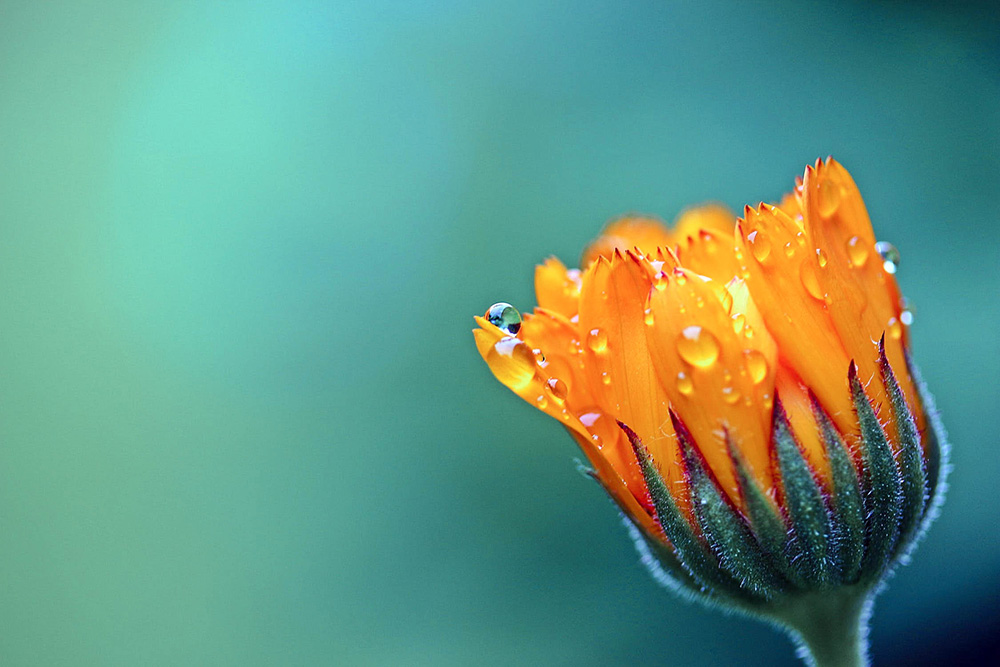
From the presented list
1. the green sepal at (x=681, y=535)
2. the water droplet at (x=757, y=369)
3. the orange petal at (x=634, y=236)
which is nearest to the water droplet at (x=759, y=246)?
the water droplet at (x=757, y=369)

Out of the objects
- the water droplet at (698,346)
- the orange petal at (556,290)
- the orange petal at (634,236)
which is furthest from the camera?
the orange petal at (634,236)

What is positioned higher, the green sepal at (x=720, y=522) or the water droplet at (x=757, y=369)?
the water droplet at (x=757, y=369)

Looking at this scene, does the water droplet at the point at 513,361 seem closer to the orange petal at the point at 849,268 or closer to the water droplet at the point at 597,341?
the water droplet at the point at 597,341

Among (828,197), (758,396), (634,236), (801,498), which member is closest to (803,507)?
(801,498)

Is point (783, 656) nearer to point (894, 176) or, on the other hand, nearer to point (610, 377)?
point (894, 176)

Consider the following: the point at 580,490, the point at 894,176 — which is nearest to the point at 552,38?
the point at 894,176

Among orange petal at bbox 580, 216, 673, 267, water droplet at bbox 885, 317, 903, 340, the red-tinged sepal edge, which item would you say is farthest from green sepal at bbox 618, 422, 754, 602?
orange petal at bbox 580, 216, 673, 267

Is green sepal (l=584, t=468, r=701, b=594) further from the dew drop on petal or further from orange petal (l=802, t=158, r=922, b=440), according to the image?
the dew drop on petal
